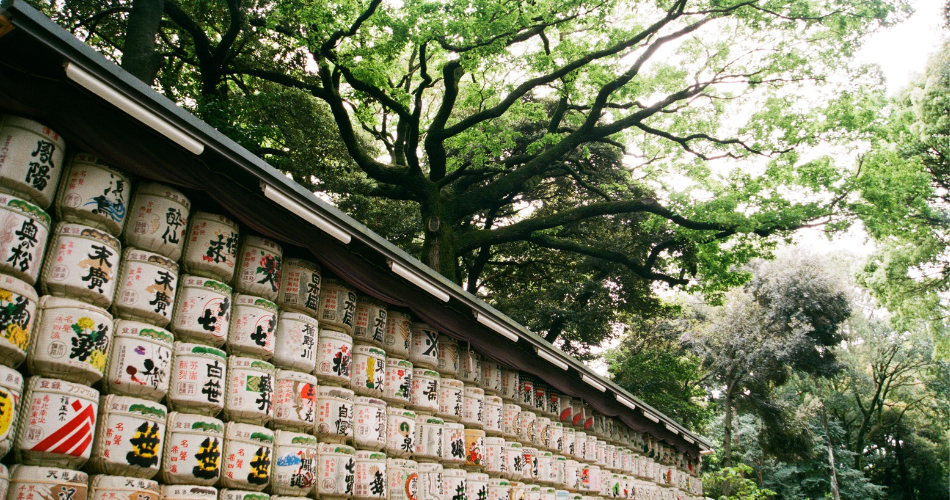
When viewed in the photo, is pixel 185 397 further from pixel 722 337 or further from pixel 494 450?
pixel 722 337

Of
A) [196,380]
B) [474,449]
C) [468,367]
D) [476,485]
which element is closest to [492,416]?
[474,449]

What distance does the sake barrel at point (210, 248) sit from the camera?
3.72 meters

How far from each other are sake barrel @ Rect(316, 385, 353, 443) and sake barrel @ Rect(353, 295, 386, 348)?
1.71 ft

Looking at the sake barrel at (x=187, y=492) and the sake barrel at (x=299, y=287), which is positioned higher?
the sake barrel at (x=299, y=287)

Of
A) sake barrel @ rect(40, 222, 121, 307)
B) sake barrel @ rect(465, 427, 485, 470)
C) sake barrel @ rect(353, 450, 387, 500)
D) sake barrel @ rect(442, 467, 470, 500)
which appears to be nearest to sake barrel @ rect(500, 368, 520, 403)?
sake barrel @ rect(465, 427, 485, 470)

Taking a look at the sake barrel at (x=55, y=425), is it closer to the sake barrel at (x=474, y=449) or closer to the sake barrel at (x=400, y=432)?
the sake barrel at (x=400, y=432)

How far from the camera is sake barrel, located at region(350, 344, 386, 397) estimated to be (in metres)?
4.68

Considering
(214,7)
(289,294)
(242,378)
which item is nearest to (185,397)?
(242,378)

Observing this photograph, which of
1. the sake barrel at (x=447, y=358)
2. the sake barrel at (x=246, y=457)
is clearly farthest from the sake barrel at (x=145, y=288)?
the sake barrel at (x=447, y=358)

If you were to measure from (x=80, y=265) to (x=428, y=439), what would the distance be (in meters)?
3.11

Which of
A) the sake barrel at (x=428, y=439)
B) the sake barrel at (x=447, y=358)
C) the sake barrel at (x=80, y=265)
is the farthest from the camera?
the sake barrel at (x=447, y=358)

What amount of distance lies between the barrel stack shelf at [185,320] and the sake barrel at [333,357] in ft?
0.04

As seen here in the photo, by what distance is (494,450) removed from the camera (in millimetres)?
6242

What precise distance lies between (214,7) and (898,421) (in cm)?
3578
